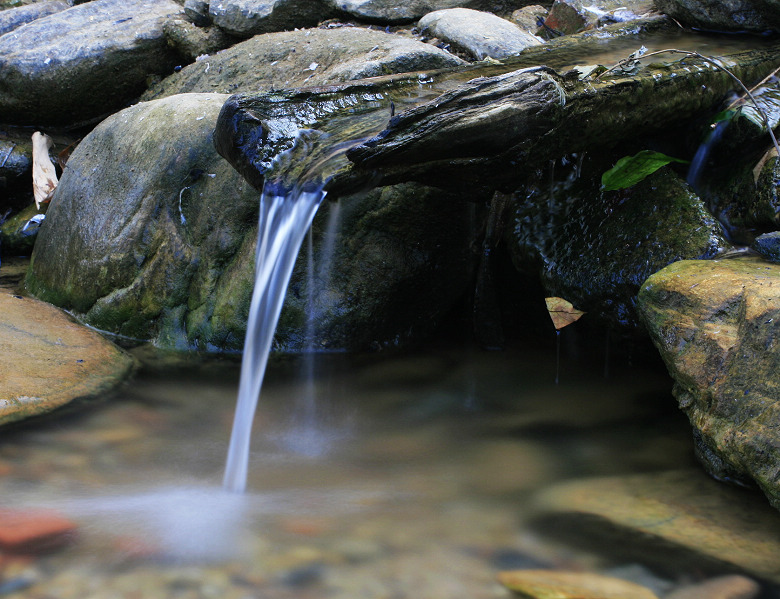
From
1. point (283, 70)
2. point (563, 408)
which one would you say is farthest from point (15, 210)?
point (563, 408)

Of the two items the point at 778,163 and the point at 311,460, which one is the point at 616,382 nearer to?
the point at 778,163

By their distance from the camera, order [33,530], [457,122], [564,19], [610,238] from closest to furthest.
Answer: [33,530] < [457,122] < [610,238] < [564,19]

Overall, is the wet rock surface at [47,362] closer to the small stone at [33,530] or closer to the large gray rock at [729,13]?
the small stone at [33,530]

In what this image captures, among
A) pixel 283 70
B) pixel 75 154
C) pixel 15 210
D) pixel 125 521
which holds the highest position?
pixel 283 70

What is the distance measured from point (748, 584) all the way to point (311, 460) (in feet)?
5.49

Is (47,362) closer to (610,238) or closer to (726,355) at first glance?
(610,238)

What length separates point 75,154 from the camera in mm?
5051

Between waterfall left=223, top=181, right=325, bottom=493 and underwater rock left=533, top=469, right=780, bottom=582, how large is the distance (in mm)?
1268

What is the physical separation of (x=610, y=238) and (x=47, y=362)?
2.93 metres

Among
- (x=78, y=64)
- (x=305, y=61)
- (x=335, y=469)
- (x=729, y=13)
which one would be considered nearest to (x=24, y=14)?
(x=78, y=64)

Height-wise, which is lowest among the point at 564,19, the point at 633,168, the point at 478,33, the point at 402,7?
the point at 633,168

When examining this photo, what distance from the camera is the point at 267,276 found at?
345cm

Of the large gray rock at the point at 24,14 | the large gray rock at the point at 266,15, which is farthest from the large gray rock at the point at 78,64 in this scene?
the large gray rock at the point at 24,14

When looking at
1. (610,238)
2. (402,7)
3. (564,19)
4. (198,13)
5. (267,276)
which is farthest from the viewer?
(198,13)
